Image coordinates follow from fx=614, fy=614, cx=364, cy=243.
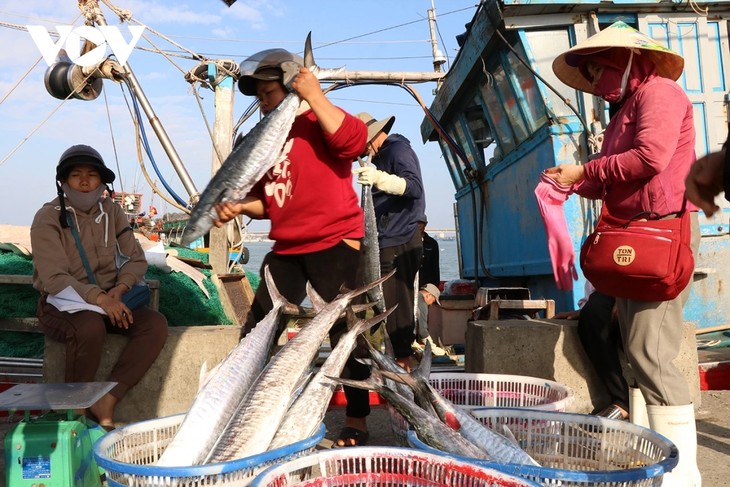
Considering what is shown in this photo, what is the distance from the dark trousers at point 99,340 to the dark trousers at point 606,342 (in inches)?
117

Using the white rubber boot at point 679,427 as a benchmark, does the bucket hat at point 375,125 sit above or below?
above

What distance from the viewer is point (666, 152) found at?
2.75 meters

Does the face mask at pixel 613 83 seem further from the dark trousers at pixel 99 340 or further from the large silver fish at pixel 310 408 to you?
the dark trousers at pixel 99 340

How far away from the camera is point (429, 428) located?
226 centimetres

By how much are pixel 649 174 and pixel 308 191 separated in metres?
1.66

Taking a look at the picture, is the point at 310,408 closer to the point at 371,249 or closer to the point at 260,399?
the point at 260,399

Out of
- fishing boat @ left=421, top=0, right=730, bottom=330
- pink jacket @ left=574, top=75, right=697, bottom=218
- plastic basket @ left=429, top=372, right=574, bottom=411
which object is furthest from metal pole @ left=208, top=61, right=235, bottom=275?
pink jacket @ left=574, top=75, right=697, bottom=218

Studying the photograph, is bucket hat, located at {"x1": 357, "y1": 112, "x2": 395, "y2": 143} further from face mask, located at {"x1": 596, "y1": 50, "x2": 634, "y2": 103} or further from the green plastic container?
the green plastic container

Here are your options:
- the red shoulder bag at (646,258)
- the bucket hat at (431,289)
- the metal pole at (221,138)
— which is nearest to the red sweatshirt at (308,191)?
the red shoulder bag at (646,258)

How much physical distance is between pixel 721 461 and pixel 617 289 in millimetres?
1368

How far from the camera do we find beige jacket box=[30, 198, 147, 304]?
4.08 meters

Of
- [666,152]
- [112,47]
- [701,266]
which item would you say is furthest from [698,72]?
[112,47]

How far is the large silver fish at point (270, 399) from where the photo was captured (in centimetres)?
216

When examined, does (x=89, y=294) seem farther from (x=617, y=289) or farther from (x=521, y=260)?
(x=521, y=260)
